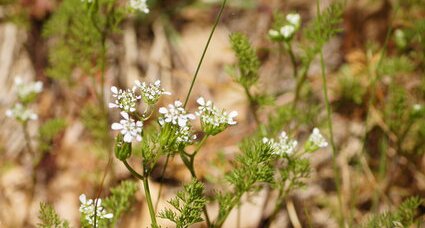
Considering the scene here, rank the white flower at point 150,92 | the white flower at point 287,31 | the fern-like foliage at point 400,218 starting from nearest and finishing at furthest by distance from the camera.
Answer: the white flower at point 150,92
the fern-like foliage at point 400,218
the white flower at point 287,31

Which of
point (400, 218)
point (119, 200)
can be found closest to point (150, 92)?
point (119, 200)

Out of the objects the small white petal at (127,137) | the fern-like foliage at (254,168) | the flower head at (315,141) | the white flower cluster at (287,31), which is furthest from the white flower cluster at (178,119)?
the white flower cluster at (287,31)

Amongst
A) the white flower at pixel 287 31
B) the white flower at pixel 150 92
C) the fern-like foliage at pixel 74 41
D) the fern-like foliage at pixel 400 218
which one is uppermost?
the fern-like foliage at pixel 74 41

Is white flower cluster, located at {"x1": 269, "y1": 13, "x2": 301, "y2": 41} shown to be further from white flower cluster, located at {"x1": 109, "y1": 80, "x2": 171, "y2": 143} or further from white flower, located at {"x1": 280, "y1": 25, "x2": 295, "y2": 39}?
white flower cluster, located at {"x1": 109, "y1": 80, "x2": 171, "y2": 143}

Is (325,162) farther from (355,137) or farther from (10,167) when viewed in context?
(10,167)

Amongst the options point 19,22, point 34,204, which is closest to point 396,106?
point 34,204

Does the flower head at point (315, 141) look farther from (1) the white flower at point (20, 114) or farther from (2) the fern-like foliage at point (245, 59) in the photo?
(1) the white flower at point (20, 114)

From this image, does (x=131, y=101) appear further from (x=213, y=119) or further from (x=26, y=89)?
(x=26, y=89)
